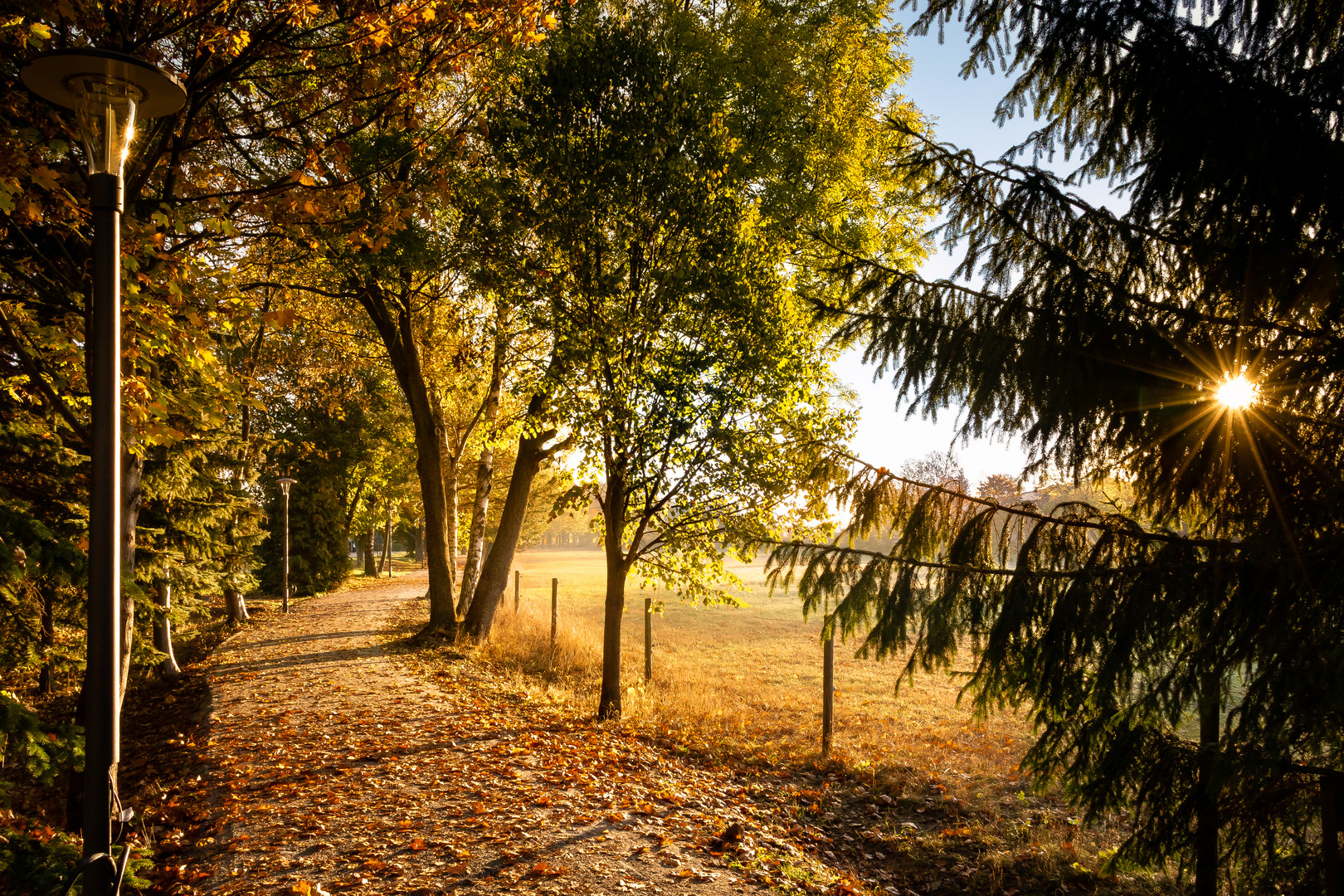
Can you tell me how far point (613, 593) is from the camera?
10.1m

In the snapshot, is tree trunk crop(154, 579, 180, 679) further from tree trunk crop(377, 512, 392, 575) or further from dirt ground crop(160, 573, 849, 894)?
tree trunk crop(377, 512, 392, 575)

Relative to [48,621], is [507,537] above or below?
above

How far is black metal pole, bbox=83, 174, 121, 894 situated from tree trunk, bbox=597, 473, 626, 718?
6316 millimetres

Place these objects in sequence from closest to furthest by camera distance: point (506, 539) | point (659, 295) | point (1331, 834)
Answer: point (1331, 834)
point (659, 295)
point (506, 539)

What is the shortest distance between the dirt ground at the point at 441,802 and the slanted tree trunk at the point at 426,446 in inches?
155

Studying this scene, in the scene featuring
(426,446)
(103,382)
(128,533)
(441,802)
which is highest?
(426,446)

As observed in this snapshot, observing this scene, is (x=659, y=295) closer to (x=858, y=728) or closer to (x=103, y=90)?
(x=103, y=90)

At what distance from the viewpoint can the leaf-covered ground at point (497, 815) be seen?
4.89 meters

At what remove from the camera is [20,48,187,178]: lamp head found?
3555 millimetres

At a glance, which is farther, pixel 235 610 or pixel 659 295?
pixel 235 610

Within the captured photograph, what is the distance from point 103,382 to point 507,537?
411 inches

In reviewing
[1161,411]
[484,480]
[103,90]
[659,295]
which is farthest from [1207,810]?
[484,480]

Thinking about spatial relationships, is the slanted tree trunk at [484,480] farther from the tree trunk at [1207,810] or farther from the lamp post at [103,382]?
the tree trunk at [1207,810]

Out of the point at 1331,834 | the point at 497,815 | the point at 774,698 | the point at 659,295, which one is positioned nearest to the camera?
the point at 1331,834
